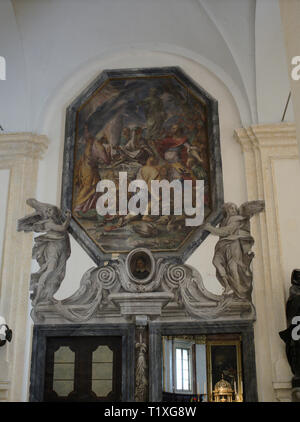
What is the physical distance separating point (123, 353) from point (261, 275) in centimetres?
272

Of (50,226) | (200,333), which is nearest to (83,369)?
(200,333)

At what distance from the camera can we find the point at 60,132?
11.5 metres

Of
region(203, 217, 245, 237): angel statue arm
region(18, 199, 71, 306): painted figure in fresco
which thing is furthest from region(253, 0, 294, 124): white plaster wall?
region(18, 199, 71, 306): painted figure in fresco

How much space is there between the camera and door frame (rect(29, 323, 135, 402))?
952cm

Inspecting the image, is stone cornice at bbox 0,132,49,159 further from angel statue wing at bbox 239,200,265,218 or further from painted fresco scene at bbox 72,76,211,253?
angel statue wing at bbox 239,200,265,218

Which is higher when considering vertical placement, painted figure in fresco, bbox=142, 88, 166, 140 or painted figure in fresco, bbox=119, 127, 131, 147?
painted figure in fresco, bbox=142, 88, 166, 140

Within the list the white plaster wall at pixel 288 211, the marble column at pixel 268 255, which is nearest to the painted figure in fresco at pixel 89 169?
the marble column at pixel 268 255

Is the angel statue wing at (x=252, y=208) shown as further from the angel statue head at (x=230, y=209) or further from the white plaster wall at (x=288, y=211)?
the white plaster wall at (x=288, y=211)

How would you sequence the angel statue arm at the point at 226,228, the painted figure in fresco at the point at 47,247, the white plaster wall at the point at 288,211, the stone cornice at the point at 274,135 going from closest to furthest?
the white plaster wall at the point at 288,211, the painted figure in fresco at the point at 47,247, the angel statue arm at the point at 226,228, the stone cornice at the point at 274,135

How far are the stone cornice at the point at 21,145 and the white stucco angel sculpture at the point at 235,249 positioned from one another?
3.62 meters

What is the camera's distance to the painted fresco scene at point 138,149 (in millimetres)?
10531

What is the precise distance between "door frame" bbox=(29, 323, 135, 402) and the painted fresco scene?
1453mm

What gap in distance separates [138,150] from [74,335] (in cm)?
372

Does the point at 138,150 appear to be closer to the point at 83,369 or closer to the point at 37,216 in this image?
the point at 37,216
